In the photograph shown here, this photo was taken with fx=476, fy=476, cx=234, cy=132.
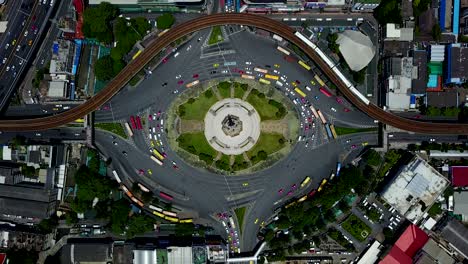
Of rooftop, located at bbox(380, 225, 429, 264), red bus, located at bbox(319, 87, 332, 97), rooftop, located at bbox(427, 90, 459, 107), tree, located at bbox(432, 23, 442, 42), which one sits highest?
tree, located at bbox(432, 23, 442, 42)

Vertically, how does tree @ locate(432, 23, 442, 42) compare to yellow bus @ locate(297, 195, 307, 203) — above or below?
above

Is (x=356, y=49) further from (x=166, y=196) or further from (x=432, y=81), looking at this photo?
(x=166, y=196)

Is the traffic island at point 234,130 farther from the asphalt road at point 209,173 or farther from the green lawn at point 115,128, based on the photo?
the green lawn at point 115,128

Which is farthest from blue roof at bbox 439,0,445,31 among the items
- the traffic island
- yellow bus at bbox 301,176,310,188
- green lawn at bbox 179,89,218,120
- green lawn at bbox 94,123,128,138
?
green lawn at bbox 94,123,128,138

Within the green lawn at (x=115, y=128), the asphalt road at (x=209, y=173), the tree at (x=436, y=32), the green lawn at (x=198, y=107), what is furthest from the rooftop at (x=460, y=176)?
the green lawn at (x=115, y=128)

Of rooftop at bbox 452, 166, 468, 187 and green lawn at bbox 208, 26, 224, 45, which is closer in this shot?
rooftop at bbox 452, 166, 468, 187

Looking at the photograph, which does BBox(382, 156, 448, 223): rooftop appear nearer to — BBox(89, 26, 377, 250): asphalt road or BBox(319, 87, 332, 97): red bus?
BBox(89, 26, 377, 250): asphalt road
